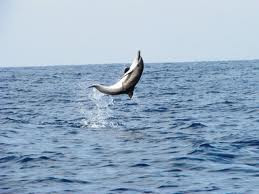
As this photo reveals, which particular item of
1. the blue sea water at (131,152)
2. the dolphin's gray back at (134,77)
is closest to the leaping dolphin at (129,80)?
the dolphin's gray back at (134,77)

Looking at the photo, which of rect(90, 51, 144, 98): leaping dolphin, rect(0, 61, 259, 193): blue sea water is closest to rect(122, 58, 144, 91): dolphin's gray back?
rect(90, 51, 144, 98): leaping dolphin

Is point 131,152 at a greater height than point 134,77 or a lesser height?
lesser

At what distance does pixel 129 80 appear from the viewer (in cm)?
1156

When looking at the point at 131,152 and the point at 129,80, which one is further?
the point at 131,152

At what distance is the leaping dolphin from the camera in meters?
11.4

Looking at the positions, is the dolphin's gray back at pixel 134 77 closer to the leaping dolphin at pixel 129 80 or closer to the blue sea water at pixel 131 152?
the leaping dolphin at pixel 129 80

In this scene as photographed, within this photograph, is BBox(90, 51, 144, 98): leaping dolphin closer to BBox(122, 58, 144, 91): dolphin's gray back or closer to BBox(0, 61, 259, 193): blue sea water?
BBox(122, 58, 144, 91): dolphin's gray back

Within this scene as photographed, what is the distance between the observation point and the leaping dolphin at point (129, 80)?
11.4 metres

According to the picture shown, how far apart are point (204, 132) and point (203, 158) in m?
4.91

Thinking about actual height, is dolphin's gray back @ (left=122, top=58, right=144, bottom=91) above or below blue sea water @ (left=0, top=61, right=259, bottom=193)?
above

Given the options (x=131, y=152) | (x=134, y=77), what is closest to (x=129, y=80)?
(x=134, y=77)

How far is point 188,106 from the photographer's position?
30750mm

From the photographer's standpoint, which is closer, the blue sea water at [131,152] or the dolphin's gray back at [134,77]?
the dolphin's gray back at [134,77]

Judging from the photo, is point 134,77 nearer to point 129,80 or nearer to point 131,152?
point 129,80
